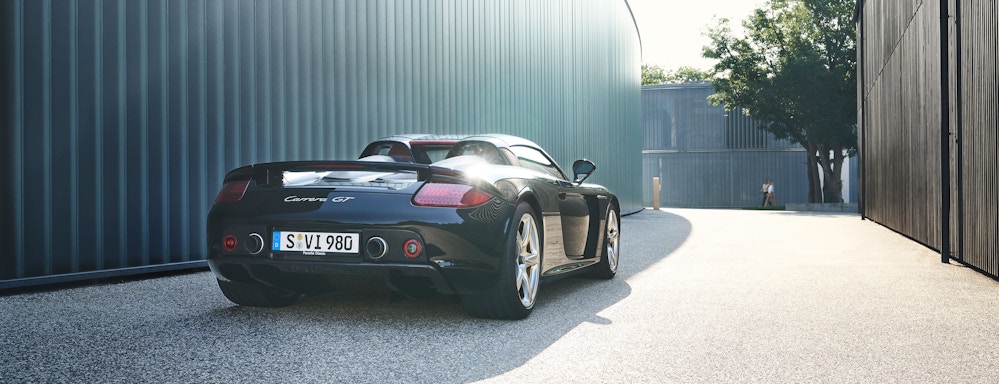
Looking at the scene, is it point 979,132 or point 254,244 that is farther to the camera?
point 979,132

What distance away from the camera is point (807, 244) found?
11758mm

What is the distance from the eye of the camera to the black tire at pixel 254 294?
17.0 feet

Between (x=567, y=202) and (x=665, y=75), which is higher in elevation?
(x=665, y=75)

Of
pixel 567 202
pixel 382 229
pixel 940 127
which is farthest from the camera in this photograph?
pixel 940 127

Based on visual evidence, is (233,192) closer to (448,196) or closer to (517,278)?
(448,196)

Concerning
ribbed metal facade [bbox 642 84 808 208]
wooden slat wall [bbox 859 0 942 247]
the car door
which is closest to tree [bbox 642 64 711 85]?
ribbed metal facade [bbox 642 84 808 208]

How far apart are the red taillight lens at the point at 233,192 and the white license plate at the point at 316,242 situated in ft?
1.23

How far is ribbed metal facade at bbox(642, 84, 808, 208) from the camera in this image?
4116 centimetres

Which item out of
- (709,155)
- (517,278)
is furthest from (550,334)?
(709,155)

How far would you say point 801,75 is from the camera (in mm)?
33719

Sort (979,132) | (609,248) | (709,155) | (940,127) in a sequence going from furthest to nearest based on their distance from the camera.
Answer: (709,155), (940,127), (979,132), (609,248)

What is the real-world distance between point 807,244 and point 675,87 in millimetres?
31355

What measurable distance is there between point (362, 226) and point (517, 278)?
995 millimetres

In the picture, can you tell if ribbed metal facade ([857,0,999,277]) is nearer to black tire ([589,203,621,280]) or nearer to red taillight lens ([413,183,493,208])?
black tire ([589,203,621,280])
